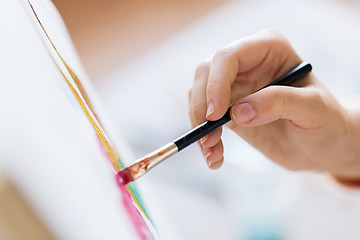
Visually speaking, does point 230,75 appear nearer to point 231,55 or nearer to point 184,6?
point 231,55

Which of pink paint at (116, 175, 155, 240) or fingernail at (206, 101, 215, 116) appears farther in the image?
fingernail at (206, 101, 215, 116)

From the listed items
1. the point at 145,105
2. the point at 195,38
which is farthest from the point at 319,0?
the point at 145,105

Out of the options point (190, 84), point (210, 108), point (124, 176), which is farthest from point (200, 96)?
point (190, 84)

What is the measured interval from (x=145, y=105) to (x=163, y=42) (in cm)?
25

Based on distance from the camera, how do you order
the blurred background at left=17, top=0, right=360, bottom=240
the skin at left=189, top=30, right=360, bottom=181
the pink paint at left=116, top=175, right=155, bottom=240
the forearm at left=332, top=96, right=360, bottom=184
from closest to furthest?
the pink paint at left=116, top=175, right=155, bottom=240 < the skin at left=189, top=30, right=360, bottom=181 < the forearm at left=332, top=96, right=360, bottom=184 < the blurred background at left=17, top=0, right=360, bottom=240

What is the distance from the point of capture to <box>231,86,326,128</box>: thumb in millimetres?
400

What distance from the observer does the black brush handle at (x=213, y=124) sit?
39 centimetres

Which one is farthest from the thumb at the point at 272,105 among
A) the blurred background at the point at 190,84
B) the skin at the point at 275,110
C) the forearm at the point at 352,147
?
the blurred background at the point at 190,84

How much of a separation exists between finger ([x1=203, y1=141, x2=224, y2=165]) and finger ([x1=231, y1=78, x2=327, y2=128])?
0.05 m

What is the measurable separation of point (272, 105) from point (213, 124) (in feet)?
0.19

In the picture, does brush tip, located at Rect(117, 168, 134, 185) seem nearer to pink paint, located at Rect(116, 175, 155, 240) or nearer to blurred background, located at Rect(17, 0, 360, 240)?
pink paint, located at Rect(116, 175, 155, 240)

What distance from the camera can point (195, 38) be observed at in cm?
102

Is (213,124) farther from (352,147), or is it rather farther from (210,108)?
(352,147)

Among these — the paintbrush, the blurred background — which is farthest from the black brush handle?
the blurred background
